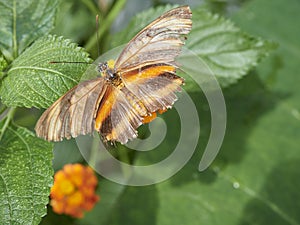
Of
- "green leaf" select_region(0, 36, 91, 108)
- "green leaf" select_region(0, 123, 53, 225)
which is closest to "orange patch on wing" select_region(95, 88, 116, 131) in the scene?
"green leaf" select_region(0, 36, 91, 108)

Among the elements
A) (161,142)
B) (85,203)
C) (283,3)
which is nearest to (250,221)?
(161,142)

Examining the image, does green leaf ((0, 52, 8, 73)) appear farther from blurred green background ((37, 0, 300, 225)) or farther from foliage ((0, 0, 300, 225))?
blurred green background ((37, 0, 300, 225))

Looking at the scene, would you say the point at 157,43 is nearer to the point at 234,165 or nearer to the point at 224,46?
the point at 224,46

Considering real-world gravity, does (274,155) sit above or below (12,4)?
below

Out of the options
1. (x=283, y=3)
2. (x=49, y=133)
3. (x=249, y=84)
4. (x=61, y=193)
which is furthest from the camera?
(x=283, y=3)

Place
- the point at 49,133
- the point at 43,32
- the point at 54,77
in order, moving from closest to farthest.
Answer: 1. the point at 49,133
2. the point at 54,77
3. the point at 43,32

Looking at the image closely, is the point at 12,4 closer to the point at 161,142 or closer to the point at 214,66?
the point at 214,66

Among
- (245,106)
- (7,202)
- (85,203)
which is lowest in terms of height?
(245,106)
